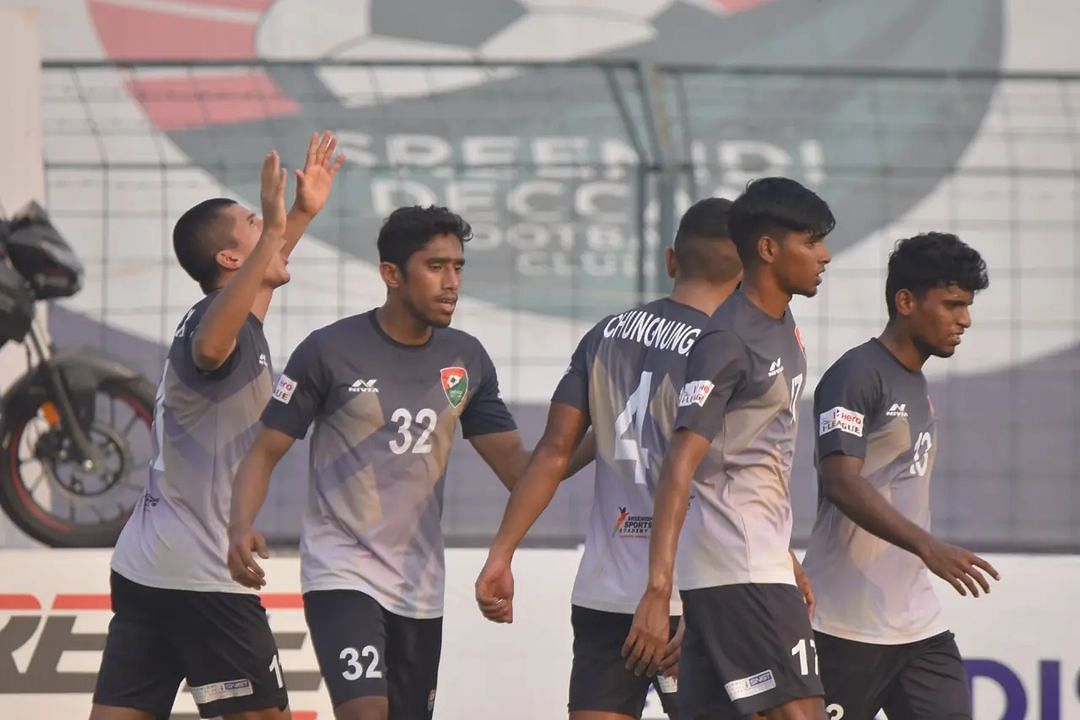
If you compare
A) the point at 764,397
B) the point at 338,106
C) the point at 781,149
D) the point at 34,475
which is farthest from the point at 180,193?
the point at 764,397

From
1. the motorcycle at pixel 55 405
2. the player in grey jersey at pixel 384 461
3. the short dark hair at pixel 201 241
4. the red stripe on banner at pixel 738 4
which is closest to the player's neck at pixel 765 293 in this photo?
the player in grey jersey at pixel 384 461

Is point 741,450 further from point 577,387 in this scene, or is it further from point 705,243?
point 705,243

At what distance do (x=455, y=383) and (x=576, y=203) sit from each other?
3733mm

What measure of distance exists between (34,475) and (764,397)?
15.9 ft

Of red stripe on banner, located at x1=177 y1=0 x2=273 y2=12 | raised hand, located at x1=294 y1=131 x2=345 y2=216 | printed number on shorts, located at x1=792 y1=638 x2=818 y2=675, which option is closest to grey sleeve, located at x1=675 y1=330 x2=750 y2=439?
printed number on shorts, located at x1=792 y1=638 x2=818 y2=675

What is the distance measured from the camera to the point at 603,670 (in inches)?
184

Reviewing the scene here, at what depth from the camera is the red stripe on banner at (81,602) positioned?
623 cm

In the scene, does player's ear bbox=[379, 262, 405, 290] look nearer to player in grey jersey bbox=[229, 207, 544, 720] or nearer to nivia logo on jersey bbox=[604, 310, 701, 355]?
player in grey jersey bbox=[229, 207, 544, 720]

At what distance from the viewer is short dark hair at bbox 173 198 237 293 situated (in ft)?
16.8

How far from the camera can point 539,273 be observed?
8.82 meters

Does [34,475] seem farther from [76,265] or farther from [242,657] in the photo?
[242,657]

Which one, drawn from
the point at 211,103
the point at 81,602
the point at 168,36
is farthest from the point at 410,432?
the point at 168,36

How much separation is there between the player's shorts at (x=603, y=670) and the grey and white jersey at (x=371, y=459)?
43 cm

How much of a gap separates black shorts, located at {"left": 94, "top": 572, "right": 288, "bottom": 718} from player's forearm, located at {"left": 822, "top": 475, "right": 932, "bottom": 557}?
1.65 metres
